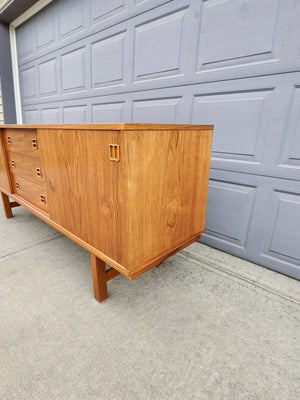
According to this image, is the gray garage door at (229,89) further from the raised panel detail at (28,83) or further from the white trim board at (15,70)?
the white trim board at (15,70)

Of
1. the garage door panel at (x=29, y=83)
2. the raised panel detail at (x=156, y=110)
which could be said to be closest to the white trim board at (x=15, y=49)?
the garage door panel at (x=29, y=83)

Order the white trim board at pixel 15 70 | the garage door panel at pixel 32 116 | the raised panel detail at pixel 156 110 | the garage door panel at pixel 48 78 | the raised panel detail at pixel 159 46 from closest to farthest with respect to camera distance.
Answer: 1. the raised panel detail at pixel 159 46
2. the raised panel detail at pixel 156 110
3. the garage door panel at pixel 48 78
4. the garage door panel at pixel 32 116
5. the white trim board at pixel 15 70

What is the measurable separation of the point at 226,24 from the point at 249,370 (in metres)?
1.80

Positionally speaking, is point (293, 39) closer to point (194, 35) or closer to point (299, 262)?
point (194, 35)

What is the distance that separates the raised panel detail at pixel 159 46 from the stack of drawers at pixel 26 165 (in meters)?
1.07

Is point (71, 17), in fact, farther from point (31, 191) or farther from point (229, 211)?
point (229, 211)

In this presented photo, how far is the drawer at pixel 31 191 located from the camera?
4.81 feet

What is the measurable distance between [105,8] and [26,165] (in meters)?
1.65

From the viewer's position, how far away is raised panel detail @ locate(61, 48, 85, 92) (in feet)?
8.01

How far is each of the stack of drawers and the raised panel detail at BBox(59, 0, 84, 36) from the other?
152 centimetres

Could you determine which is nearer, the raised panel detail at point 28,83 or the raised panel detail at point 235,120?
the raised panel detail at point 235,120

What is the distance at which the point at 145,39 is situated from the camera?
1.78m

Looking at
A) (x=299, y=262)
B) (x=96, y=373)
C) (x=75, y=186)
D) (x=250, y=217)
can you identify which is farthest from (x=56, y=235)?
(x=299, y=262)

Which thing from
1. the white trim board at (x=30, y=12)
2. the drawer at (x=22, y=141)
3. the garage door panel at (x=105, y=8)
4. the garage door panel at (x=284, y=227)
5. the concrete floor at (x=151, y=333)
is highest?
the white trim board at (x=30, y=12)
